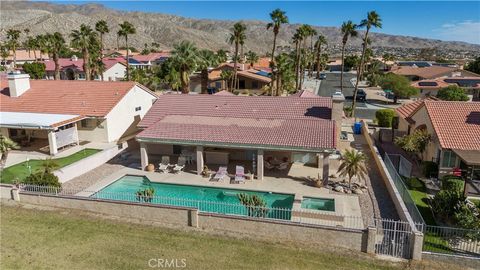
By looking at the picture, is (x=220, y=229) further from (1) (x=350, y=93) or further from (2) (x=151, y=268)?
(1) (x=350, y=93)

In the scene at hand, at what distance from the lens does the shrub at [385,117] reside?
4053cm

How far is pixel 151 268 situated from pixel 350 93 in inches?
2543

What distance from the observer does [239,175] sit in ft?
81.0

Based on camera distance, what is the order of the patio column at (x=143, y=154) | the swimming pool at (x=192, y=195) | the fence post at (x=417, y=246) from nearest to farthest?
the fence post at (x=417, y=246), the swimming pool at (x=192, y=195), the patio column at (x=143, y=154)

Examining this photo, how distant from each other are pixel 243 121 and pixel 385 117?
66.3ft

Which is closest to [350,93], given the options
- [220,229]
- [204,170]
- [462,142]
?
[462,142]

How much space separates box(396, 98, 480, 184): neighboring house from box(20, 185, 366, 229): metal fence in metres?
9.24

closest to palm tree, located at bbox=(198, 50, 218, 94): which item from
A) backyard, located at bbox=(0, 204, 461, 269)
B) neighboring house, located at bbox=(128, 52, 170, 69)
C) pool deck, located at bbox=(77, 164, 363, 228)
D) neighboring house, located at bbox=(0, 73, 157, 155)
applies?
neighboring house, located at bbox=(0, 73, 157, 155)

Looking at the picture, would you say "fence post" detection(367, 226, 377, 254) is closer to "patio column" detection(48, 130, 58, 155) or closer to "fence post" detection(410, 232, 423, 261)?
"fence post" detection(410, 232, 423, 261)

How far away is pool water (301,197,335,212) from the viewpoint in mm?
20969

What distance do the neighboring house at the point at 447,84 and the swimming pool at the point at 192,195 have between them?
2069 inches

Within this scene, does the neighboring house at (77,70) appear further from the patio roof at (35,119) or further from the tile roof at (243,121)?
the tile roof at (243,121)

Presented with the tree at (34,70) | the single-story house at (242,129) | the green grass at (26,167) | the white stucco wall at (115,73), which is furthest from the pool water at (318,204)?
the tree at (34,70)

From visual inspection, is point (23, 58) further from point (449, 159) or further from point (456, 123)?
point (449, 159)
